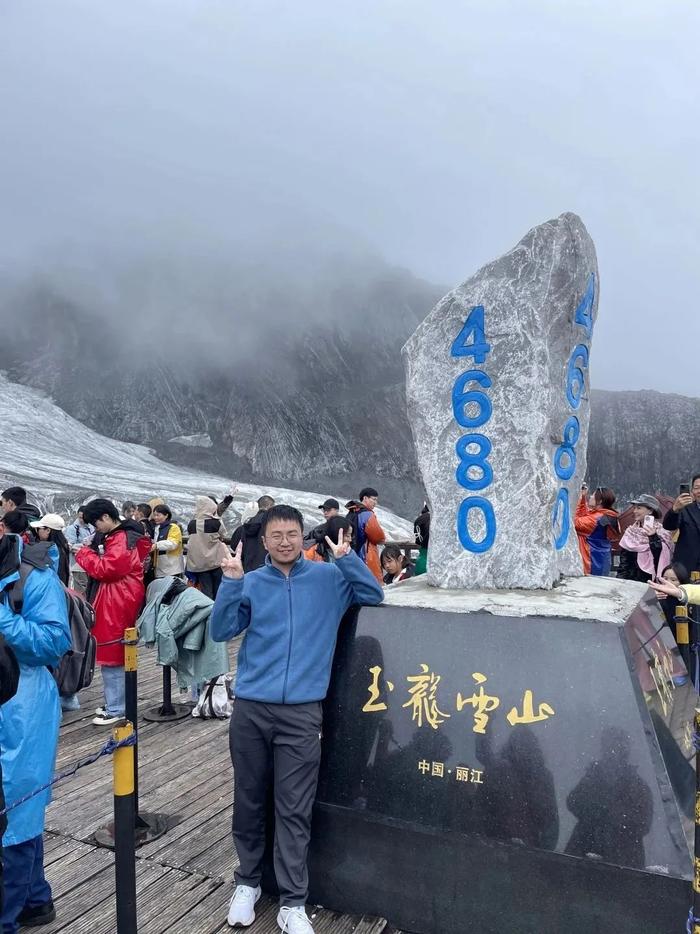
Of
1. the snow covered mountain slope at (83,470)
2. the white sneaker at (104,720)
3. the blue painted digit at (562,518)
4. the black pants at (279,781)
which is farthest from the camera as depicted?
the snow covered mountain slope at (83,470)

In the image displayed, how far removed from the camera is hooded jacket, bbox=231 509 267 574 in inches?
241

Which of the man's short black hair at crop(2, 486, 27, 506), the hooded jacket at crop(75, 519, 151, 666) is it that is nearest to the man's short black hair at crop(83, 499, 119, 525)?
the hooded jacket at crop(75, 519, 151, 666)

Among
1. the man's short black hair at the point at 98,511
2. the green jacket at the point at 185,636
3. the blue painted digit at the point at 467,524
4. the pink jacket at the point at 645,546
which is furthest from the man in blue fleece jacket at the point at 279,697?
the pink jacket at the point at 645,546

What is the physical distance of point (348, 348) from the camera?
152ft

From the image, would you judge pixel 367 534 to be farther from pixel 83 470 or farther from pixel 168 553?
pixel 83 470

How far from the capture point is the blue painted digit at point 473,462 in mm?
3529

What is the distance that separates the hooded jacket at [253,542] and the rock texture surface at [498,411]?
2730mm

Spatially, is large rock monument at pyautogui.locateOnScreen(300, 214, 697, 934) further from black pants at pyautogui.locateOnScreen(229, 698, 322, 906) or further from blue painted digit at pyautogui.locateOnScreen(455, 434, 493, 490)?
black pants at pyautogui.locateOnScreen(229, 698, 322, 906)

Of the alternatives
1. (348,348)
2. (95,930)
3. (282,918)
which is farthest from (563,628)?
(348,348)

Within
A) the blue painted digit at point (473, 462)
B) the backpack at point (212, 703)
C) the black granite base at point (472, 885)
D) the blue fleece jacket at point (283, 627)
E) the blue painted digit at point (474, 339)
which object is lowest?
the backpack at point (212, 703)

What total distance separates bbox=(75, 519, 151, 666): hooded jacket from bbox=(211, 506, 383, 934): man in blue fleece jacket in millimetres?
2626

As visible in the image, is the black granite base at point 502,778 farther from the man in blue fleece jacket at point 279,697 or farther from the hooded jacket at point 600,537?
the hooded jacket at point 600,537

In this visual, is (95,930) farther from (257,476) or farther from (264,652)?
(257,476)

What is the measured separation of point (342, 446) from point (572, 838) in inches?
1503
